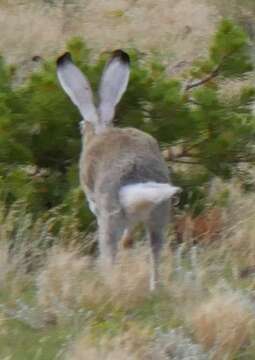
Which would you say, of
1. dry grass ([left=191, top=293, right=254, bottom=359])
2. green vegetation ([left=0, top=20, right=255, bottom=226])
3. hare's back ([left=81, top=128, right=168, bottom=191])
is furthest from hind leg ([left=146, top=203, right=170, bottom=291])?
green vegetation ([left=0, top=20, right=255, bottom=226])

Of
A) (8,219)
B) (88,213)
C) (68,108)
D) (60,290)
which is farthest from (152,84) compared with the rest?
(60,290)

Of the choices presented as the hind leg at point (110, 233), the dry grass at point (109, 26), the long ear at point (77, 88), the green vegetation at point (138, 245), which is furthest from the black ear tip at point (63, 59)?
the dry grass at point (109, 26)

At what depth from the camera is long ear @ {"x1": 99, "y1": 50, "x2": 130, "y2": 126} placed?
707cm

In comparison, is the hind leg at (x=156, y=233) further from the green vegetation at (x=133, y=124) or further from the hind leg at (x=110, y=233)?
the green vegetation at (x=133, y=124)

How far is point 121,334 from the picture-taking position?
5.35 metres

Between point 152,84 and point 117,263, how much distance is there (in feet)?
5.90

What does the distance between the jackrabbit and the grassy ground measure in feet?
0.61

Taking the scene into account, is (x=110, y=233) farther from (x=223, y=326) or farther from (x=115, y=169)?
(x=223, y=326)

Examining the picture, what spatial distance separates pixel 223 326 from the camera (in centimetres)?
544

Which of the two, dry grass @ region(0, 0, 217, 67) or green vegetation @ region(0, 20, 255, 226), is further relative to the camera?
dry grass @ region(0, 0, 217, 67)

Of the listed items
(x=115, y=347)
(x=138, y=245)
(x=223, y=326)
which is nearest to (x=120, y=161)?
(x=138, y=245)

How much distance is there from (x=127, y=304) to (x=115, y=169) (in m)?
0.80

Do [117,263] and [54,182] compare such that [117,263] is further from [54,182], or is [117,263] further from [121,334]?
[54,182]

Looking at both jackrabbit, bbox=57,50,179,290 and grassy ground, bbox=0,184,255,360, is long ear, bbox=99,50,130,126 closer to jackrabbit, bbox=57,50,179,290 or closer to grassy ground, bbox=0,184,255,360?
jackrabbit, bbox=57,50,179,290
